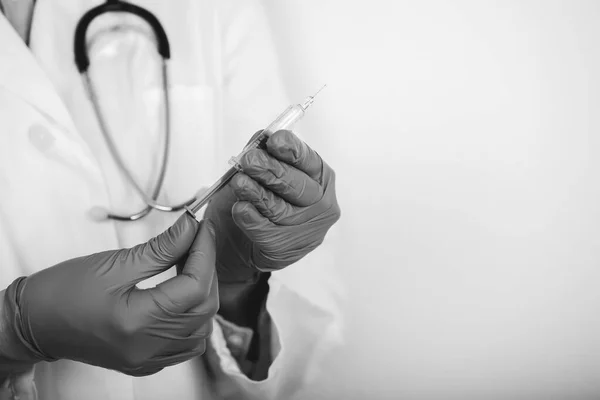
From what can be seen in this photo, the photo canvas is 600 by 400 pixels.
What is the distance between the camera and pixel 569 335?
3.05ft

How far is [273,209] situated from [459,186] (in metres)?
0.45

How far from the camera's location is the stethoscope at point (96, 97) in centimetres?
72

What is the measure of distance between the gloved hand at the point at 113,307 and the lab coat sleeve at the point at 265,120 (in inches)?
9.8

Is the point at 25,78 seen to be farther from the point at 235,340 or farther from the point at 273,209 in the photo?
the point at 235,340

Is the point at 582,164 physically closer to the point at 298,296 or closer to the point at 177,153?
the point at 298,296

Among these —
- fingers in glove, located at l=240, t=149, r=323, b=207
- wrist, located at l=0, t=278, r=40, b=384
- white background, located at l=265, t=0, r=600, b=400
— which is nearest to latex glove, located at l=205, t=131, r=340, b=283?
fingers in glove, located at l=240, t=149, r=323, b=207

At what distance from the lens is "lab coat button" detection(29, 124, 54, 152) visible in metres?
0.67

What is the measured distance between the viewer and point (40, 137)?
670 mm

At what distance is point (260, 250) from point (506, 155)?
543mm

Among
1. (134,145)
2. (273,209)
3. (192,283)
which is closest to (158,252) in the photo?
(192,283)

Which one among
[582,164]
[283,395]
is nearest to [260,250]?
[283,395]

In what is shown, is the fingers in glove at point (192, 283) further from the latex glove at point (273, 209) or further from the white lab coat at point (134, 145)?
the white lab coat at point (134, 145)

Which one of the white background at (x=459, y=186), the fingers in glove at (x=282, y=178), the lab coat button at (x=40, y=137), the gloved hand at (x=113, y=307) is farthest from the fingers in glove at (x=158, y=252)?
the white background at (x=459, y=186)

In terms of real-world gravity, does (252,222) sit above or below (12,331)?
above
